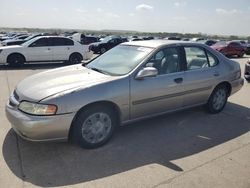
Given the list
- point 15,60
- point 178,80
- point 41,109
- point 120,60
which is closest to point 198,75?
point 178,80

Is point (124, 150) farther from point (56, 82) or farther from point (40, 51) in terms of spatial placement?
point (40, 51)

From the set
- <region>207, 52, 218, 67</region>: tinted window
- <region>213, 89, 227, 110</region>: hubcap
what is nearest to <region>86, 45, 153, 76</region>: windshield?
<region>207, 52, 218, 67</region>: tinted window

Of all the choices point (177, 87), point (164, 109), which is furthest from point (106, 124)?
point (177, 87)

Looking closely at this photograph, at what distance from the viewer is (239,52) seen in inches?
954

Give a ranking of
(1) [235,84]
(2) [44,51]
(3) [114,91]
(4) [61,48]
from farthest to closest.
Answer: (4) [61,48], (2) [44,51], (1) [235,84], (3) [114,91]

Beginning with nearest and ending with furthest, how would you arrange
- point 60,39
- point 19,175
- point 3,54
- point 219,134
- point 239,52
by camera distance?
1. point 19,175
2. point 219,134
3. point 3,54
4. point 60,39
5. point 239,52

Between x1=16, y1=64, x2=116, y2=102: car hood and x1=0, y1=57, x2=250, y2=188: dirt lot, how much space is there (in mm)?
807

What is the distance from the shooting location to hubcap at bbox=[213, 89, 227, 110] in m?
6.02

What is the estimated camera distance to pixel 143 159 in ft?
13.0

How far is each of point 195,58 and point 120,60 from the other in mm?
1555

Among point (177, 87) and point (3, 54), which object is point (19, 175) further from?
point (3, 54)

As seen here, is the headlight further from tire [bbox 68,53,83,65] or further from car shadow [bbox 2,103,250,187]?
tire [bbox 68,53,83,65]

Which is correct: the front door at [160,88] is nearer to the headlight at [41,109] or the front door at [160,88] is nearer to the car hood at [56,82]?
the car hood at [56,82]

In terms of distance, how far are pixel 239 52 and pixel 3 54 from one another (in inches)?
750
